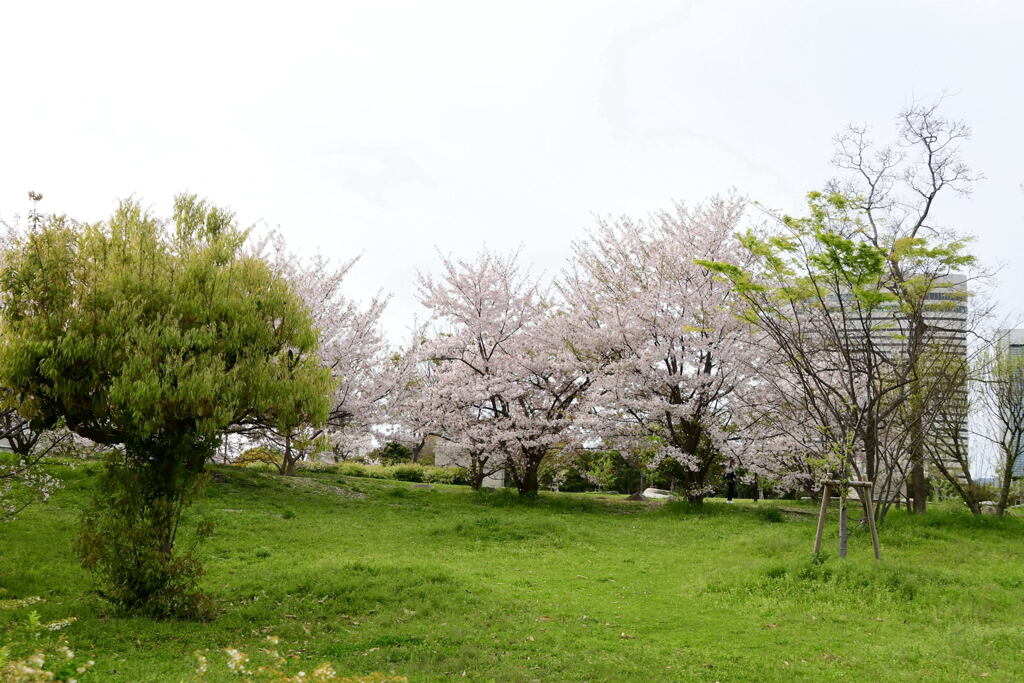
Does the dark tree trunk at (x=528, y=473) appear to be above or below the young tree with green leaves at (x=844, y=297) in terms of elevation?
below

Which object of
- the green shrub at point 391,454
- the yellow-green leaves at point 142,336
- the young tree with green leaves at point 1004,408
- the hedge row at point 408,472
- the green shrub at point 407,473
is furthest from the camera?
the green shrub at point 391,454

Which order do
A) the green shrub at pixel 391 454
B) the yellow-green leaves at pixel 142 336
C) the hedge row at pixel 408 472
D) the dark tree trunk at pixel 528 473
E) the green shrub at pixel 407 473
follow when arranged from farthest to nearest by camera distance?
the green shrub at pixel 391 454, the green shrub at pixel 407 473, the hedge row at pixel 408 472, the dark tree trunk at pixel 528 473, the yellow-green leaves at pixel 142 336

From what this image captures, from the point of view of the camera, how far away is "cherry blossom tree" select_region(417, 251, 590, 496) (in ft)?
64.8

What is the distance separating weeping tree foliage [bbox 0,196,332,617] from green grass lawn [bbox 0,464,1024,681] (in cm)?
94

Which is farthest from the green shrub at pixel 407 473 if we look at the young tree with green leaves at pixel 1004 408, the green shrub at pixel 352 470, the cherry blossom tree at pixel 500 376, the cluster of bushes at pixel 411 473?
the young tree with green leaves at pixel 1004 408

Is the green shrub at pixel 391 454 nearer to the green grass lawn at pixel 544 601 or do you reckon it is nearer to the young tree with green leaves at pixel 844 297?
the green grass lawn at pixel 544 601

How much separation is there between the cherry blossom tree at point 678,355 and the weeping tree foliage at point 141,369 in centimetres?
1233

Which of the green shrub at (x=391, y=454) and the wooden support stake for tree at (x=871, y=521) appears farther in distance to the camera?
the green shrub at (x=391, y=454)

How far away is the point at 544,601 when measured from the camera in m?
8.87

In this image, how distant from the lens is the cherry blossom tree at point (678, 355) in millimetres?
18703

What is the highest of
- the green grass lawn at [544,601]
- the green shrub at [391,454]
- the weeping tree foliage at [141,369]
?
the weeping tree foliage at [141,369]

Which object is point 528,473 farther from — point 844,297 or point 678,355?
point 844,297

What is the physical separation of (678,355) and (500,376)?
16.4 feet

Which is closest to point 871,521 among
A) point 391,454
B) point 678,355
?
point 678,355
